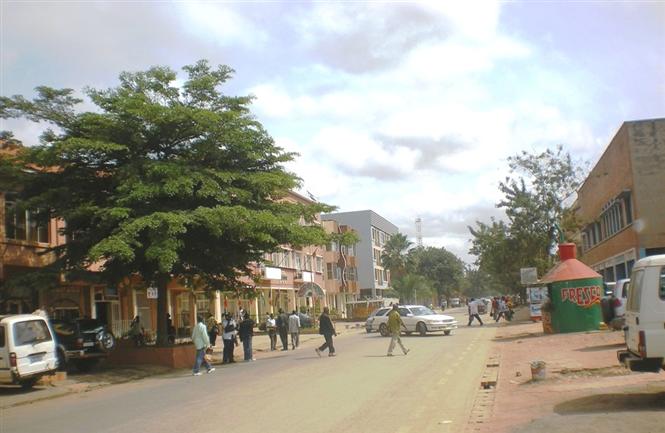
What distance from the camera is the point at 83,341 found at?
74.0ft

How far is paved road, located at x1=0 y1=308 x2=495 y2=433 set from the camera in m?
10.3

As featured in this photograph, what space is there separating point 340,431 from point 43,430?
5396 millimetres

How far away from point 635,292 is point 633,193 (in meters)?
26.8

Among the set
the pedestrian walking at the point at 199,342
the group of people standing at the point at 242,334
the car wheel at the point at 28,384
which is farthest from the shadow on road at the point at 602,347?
the car wheel at the point at 28,384

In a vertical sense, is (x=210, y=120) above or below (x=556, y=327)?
above

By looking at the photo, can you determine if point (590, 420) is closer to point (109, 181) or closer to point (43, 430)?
point (43, 430)

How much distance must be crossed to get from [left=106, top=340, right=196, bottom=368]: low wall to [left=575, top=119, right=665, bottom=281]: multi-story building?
2361 centimetres

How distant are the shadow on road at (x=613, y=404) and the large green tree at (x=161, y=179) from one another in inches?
492

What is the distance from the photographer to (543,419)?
900 centimetres

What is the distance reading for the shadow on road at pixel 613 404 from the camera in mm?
9516

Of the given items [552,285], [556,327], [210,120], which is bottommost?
[556,327]

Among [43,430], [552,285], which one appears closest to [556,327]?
[552,285]

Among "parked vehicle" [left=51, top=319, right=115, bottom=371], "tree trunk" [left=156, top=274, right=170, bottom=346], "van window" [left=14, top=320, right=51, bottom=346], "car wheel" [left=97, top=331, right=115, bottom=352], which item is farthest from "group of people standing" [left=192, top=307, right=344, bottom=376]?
"van window" [left=14, top=320, right=51, bottom=346]

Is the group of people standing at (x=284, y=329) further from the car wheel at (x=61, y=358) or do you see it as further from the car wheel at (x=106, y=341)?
the car wheel at (x=61, y=358)
